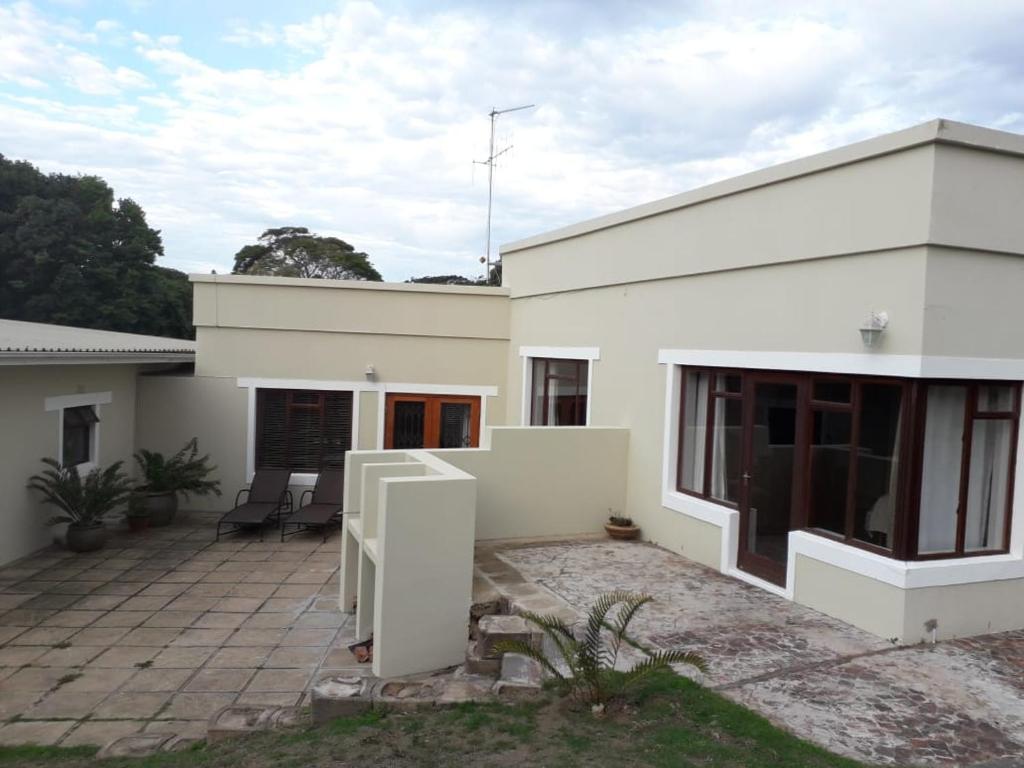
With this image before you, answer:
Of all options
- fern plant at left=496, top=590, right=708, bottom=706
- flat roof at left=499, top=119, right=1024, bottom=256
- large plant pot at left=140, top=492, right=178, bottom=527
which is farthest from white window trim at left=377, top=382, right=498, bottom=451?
fern plant at left=496, top=590, right=708, bottom=706

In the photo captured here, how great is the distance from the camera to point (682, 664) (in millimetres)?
5457

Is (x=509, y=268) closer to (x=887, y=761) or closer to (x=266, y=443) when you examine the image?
(x=266, y=443)

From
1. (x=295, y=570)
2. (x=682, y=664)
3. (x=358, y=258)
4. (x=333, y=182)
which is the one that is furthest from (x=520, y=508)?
(x=358, y=258)

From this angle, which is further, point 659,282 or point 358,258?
Answer: point 358,258

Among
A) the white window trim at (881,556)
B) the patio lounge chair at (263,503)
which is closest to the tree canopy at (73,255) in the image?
the patio lounge chair at (263,503)

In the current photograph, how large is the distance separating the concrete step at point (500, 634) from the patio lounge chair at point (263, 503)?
21.9 ft

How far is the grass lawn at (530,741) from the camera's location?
4.23 meters

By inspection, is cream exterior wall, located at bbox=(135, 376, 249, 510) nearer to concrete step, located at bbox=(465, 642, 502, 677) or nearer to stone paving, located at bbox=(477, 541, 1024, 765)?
stone paving, located at bbox=(477, 541, 1024, 765)

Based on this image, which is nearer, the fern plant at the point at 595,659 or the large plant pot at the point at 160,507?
the fern plant at the point at 595,659

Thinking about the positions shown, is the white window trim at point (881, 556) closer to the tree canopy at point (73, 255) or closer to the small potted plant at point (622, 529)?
the small potted plant at point (622, 529)

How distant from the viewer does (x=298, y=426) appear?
13.2 meters

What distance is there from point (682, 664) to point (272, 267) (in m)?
38.4

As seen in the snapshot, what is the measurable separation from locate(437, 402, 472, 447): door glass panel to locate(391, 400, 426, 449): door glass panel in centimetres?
41

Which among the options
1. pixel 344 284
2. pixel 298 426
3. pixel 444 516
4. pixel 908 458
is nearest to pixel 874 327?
pixel 908 458
